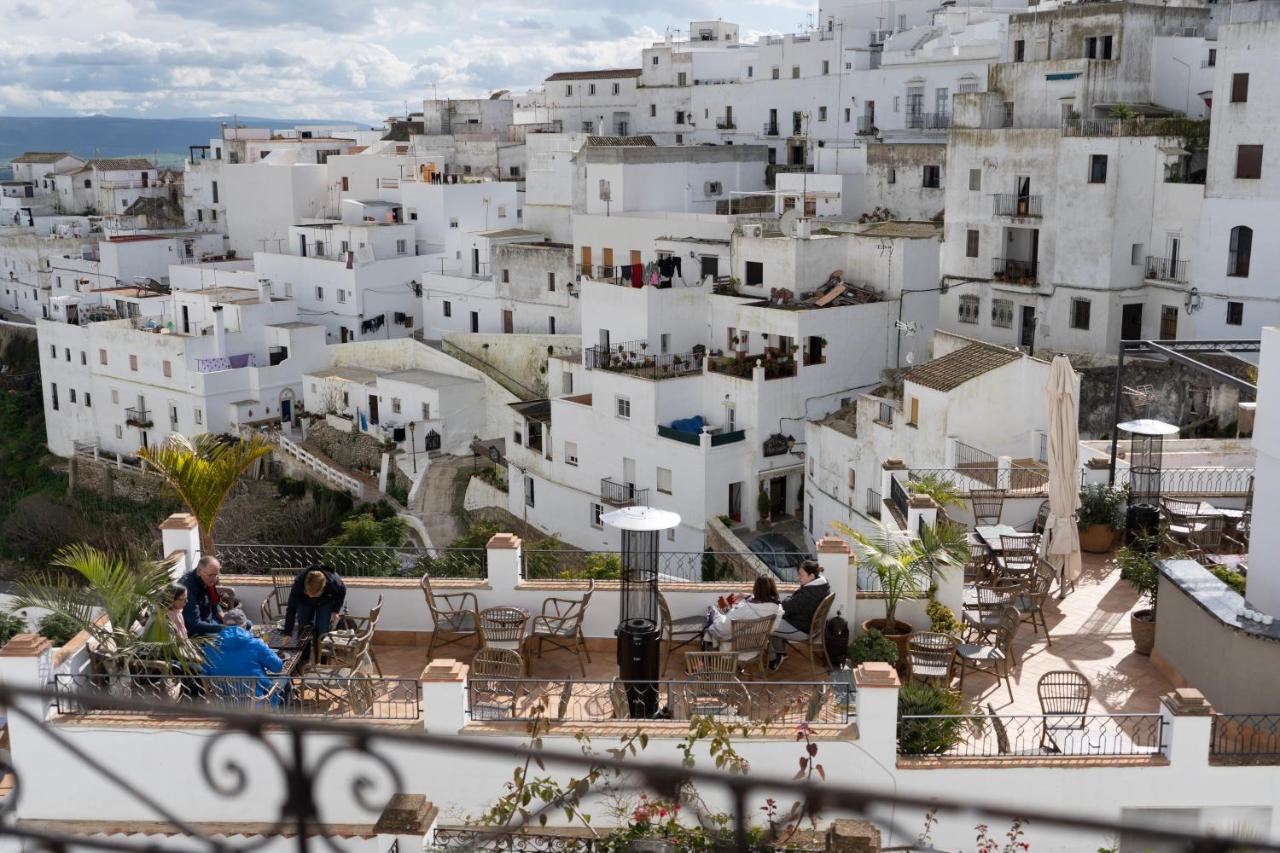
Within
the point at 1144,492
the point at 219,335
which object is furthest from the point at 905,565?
the point at 219,335

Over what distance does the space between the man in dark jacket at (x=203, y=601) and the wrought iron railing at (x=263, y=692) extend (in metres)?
0.42

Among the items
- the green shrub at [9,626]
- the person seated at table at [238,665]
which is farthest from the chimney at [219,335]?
the person seated at table at [238,665]

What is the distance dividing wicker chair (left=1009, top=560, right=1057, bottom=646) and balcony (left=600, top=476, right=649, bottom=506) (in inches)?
725

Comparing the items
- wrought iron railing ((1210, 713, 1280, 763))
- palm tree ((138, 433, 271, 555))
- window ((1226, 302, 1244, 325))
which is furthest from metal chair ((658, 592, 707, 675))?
window ((1226, 302, 1244, 325))

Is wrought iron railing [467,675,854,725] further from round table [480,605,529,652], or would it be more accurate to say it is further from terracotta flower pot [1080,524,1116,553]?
terracotta flower pot [1080,524,1116,553]

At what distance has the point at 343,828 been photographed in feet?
29.7

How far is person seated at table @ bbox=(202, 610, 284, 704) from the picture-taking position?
9.54 metres

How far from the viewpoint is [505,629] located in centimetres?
1103

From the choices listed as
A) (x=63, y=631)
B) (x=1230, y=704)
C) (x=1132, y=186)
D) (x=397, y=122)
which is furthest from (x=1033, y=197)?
(x=397, y=122)

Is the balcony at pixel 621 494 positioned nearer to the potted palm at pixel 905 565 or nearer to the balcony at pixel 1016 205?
the balcony at pixel 1016 205

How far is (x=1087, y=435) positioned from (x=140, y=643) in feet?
74.6

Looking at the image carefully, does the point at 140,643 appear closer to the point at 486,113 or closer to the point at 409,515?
the point at 409,515

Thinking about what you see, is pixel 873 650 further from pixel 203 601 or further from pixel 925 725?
pixel 203 601

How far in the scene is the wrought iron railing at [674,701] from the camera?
374 inches
